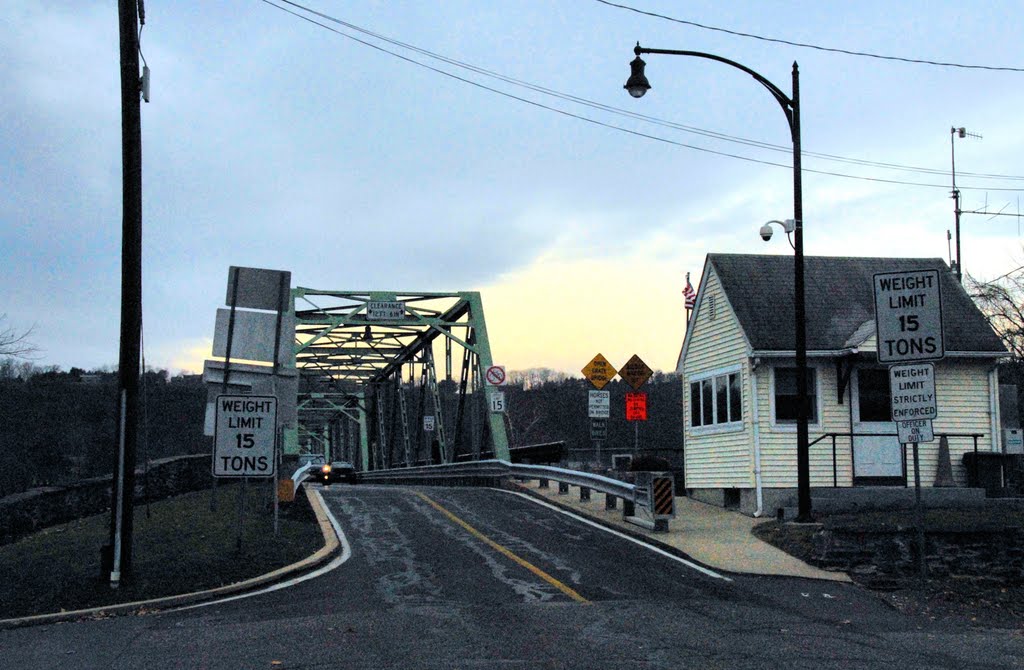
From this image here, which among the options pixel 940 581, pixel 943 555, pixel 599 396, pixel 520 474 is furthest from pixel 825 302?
pixel 940 581

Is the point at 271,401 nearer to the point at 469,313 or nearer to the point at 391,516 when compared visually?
the point at 391,516

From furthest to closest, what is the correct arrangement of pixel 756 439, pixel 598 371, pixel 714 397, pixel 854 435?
pixel 714 397 < pixel 598 371 < pixel 756 439 < pixel 854 435

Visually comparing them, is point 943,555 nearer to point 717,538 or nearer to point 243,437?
point 717,538

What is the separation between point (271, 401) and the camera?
47.2 ft

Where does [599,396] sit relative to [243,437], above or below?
above

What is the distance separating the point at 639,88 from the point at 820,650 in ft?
36.0

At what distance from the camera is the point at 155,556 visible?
1428 centimetres

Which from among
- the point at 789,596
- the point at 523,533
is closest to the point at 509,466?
the point at 523,533

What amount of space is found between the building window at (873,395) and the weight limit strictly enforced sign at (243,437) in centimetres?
1286

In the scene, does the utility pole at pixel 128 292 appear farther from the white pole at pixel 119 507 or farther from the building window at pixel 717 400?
the building window at pixel 717 400

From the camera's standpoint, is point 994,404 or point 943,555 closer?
point 943,555

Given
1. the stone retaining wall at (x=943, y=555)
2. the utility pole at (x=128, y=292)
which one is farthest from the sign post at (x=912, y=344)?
the utility pole at (x=128, y=292)

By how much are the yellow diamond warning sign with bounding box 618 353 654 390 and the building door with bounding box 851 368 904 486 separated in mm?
4339

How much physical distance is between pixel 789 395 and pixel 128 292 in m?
13.6
